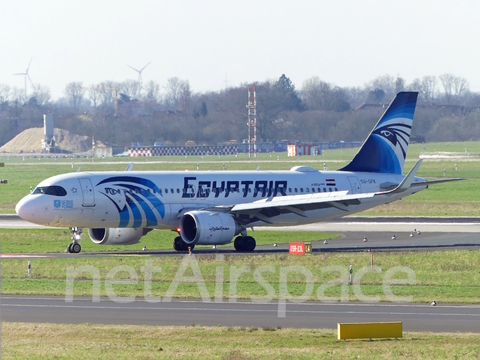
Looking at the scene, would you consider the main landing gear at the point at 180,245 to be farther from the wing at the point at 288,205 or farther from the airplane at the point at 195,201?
the wing at the point at 288,205

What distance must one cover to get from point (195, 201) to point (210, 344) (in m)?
27.0

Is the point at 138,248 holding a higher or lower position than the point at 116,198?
lower

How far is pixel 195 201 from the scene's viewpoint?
52.2 meters

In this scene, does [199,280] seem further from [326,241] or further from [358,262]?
[326,241]

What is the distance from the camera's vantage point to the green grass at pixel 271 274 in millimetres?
36375

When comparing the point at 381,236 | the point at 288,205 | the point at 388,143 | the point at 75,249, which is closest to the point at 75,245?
the point at 75,249

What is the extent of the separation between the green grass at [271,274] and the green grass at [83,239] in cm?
658

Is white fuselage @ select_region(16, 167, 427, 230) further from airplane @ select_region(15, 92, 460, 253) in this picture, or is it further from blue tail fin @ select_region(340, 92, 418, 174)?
blue tail fin @ select_region(340, 92, 418, 174)

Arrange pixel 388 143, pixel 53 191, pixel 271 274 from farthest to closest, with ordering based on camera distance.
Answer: pixel 388 143 < pixel 53 191 < pixel 271 274

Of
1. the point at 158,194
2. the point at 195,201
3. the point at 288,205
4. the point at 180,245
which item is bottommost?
the point at 180,245

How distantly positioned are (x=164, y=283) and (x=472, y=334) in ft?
52.8

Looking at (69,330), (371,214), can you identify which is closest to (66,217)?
(69,330)

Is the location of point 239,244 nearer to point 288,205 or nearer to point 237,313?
point 288,205

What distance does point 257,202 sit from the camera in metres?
52.6
